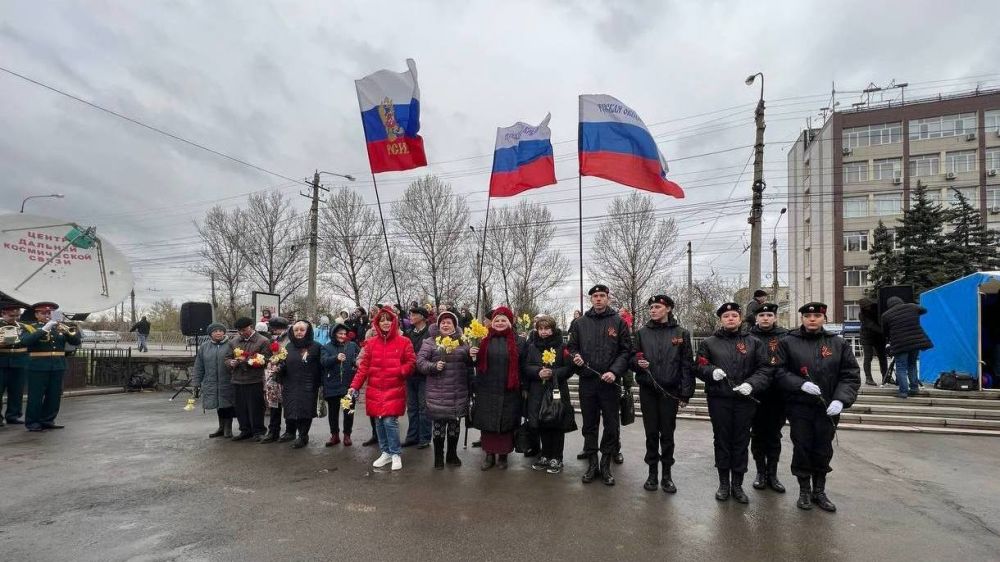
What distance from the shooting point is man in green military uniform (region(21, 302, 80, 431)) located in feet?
27.8

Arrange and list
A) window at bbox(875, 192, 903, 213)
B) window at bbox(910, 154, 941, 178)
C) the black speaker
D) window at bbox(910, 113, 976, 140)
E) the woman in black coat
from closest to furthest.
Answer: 1. the woman in black coat
2. the black speaker
3. window at bbox(910, 113, 976, 140)
4. window at bbox(910, 154, 941, 178)
5. window at bbox(875, 192, 903, 213)

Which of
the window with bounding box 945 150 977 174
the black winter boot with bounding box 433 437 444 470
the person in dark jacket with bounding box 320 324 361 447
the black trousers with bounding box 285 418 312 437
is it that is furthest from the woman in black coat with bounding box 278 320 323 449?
the window with bounding box 945 150 977 174

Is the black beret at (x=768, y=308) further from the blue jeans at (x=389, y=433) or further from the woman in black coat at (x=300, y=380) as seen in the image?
the woman in black coat at (x=300, y=380)

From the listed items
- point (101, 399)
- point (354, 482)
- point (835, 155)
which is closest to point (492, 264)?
point (101, 399)

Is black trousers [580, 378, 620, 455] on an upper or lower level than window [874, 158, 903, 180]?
lower

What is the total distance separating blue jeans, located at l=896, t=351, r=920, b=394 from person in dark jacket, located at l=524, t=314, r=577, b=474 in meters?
7.93

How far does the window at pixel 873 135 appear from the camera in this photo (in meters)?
45.0

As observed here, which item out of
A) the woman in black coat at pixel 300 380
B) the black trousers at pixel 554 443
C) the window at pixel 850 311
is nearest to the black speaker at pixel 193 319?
the woman in black coat at pixel 300 380

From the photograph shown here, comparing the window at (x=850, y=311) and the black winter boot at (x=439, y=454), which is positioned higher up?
the window at (x=850, y=311)

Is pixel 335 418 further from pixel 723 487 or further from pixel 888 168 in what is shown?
pixel 888 168

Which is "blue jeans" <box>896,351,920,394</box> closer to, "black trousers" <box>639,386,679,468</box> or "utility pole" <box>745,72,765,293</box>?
"utility pole" <box>745,72,765,293</box>

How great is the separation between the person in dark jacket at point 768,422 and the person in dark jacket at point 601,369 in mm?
1397

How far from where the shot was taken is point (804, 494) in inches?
193

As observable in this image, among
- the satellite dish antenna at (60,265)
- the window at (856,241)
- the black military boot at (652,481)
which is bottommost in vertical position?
the black military boot at (652,481)
